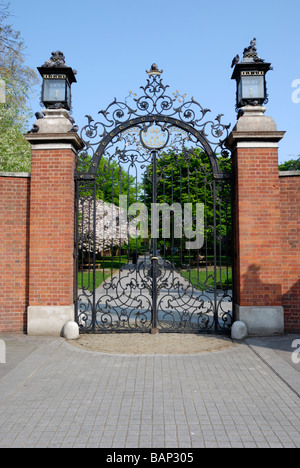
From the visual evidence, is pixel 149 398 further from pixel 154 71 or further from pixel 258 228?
pixel 154 71

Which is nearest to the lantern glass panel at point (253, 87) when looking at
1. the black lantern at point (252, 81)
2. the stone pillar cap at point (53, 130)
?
the black lantern at point (252, 81)

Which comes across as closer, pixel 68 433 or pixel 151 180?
pixel 68 433

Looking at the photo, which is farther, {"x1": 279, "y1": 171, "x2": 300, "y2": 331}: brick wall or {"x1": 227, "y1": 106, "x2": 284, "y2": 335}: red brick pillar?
{"x1": 279, "y1": 171, "x2": 300, "y2": 331}: brick wall

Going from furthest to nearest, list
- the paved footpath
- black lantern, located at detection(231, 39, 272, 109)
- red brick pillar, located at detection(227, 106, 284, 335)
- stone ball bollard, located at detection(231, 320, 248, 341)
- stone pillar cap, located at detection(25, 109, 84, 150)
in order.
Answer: black lantern, located at detection(231, 39, 272, 109) < stone pillar cap, located at detection(25, 109, 84, 150) < red brick pillar, located at detection(227, 106, 284, 335) < stone ball bollard, located at detection(231, 320, 248, 341) < the paved footpath

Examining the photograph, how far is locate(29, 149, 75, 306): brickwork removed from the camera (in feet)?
23.0

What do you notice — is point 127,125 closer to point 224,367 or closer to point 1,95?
point 224,367

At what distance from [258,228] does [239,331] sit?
1.85 meters

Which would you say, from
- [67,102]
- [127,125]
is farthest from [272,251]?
[67,102]

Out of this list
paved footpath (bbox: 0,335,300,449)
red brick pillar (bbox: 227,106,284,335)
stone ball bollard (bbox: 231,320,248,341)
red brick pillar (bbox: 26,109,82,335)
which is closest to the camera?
paved footpath (bbox: 0,335,300,449)

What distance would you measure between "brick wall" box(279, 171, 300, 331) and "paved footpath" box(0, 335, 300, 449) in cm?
105

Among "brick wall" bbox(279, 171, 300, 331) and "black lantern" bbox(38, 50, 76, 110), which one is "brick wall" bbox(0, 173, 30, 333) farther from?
"brick wall" bbox(279, 171, 300, 331)

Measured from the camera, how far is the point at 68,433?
11.5 ft

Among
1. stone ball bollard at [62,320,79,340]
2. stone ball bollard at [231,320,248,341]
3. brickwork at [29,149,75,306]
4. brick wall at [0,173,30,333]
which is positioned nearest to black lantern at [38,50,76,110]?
brickwork at [29,149,75,306]
